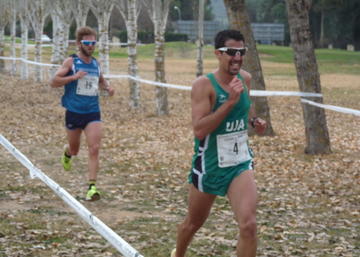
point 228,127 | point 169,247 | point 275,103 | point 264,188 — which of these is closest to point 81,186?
point 264,188

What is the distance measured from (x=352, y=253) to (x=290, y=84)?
30.4m

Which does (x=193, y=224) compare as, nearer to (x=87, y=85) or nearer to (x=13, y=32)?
(x=87, y=85)

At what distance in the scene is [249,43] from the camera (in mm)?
16547

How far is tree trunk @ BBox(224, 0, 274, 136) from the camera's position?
16.3m

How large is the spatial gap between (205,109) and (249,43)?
11141mm

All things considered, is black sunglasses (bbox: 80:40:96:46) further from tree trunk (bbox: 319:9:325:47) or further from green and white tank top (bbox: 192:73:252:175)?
tree trunk (bbox: 319:9:325:47)

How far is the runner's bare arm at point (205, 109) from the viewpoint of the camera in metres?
5.48

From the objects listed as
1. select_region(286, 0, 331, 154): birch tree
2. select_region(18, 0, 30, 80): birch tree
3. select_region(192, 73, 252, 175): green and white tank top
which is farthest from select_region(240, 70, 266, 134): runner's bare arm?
select_region(18, 0, 30, 80): birch tree

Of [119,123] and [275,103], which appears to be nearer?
[119,123]

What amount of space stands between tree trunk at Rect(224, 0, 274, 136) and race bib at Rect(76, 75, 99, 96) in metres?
7.02

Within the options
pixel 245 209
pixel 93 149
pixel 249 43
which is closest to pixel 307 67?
pixel 249 43

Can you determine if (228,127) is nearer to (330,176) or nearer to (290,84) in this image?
(330,176)

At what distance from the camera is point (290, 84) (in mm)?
37406

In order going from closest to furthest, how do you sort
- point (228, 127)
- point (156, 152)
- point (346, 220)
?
1. point (228, 127)
2. point (346, 220)
3. point (156, 152)
